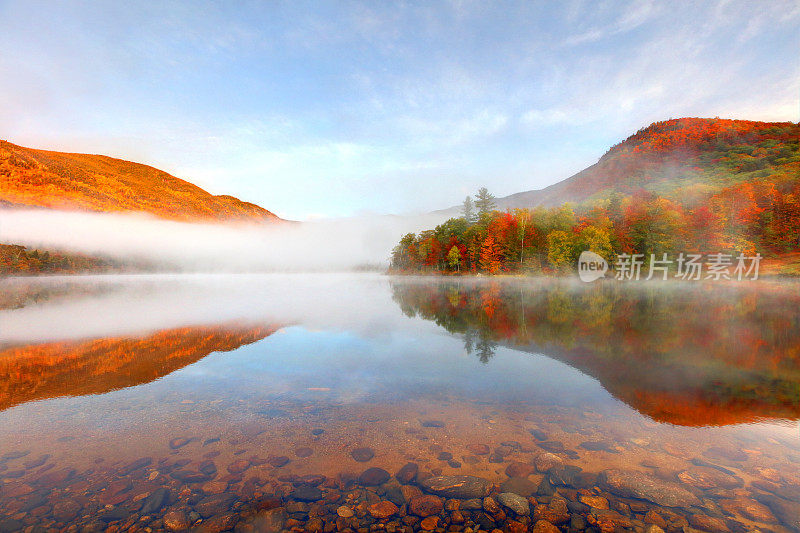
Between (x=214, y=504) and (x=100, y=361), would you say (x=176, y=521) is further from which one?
(x=100, y=361)

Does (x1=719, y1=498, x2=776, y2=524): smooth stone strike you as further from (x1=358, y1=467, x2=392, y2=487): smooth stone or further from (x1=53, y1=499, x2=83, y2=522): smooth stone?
(x1=53, y1=499, x2=83, y2=522): smooth stone

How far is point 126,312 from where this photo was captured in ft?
85.0

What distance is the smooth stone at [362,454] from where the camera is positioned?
20.3 feet

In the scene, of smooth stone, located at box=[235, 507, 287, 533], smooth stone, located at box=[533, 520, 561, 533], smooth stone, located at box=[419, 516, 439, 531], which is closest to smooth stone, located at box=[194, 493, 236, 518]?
smooth stone, located at box=[235, 507, 287, 533]

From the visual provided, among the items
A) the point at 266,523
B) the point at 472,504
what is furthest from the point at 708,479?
the point at 266,523

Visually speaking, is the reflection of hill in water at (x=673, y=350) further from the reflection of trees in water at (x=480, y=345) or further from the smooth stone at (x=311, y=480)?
the smooth stone at (x=311, y=480)

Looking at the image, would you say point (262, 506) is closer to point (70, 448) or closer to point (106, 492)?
point (106, 492)

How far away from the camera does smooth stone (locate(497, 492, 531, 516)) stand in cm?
470

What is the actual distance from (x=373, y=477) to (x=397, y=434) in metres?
1.65

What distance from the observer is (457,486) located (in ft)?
17.6

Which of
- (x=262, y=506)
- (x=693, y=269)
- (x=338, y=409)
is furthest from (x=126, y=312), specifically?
(x=693, y=269)

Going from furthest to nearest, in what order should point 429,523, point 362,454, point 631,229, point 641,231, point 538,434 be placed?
point 631,229
point 641,231
point 538,434
point 362,454
point 429,523

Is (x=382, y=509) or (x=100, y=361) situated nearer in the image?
(x=382, y=509)
